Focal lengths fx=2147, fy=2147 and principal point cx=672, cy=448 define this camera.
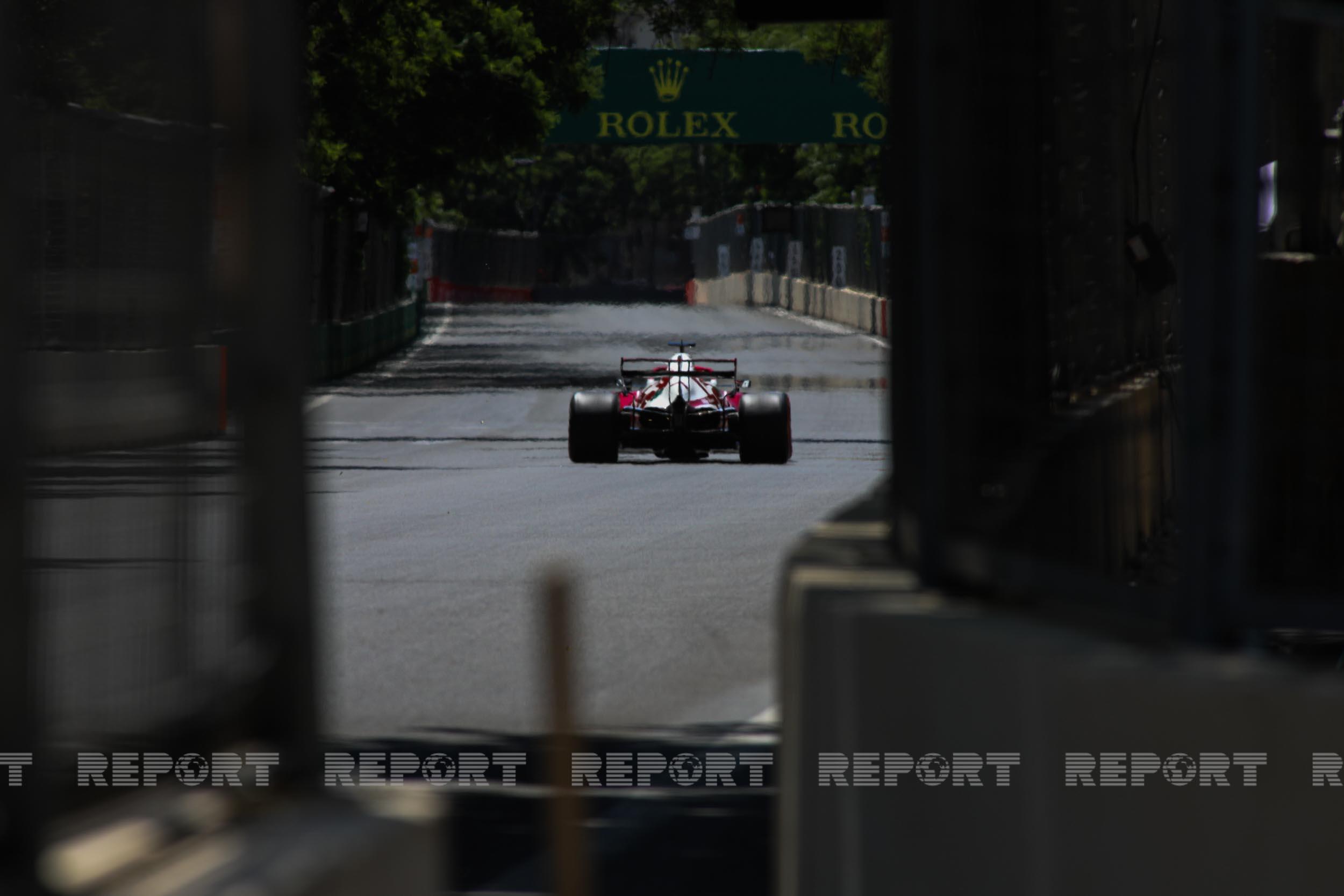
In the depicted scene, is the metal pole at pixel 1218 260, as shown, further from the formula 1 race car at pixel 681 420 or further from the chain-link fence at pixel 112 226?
the formula 1 race car at pixel 681 420

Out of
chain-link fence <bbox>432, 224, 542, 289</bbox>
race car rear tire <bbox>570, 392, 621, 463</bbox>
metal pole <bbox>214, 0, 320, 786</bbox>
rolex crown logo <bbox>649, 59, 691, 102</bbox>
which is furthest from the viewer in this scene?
chain-link fence <bbox>432, 224, 542, 289</bbox>

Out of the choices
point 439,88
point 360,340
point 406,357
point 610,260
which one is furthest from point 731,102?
point 610,260

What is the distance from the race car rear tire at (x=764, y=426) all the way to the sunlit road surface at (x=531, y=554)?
272 millimetres

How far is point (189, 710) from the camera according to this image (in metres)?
2.80

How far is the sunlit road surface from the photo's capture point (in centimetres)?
862

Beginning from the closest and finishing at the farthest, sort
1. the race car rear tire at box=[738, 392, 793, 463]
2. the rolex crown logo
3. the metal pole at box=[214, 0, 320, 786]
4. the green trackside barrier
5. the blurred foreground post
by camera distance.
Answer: the metal pole at box=[214, 0, 320, 786]
the blurred foreground post
the race car rear tire at box=[738, 392, 793, 463]
the green trackside barrier
the rolex crown logo

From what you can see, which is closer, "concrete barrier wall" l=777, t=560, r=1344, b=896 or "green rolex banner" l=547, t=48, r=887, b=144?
Answer: "concrete barrier wall" l=777, t=560, r=1344, b=896

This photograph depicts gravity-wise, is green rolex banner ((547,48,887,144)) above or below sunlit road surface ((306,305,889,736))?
above

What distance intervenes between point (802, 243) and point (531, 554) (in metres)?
63.0

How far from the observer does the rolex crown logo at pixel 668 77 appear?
47312 millimetres

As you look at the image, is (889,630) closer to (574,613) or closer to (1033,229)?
(1033,229)

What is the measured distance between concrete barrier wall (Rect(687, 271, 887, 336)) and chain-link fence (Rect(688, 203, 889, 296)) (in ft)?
1.54

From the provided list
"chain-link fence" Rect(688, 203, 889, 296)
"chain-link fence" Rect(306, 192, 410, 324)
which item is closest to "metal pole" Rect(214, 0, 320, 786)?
"chain-link fence" Rect(306, 192, 410, 324)

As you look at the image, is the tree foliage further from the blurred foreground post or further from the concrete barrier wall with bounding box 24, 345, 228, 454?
the concrete barrier wall with bounding box 24, 345, 228, 454
